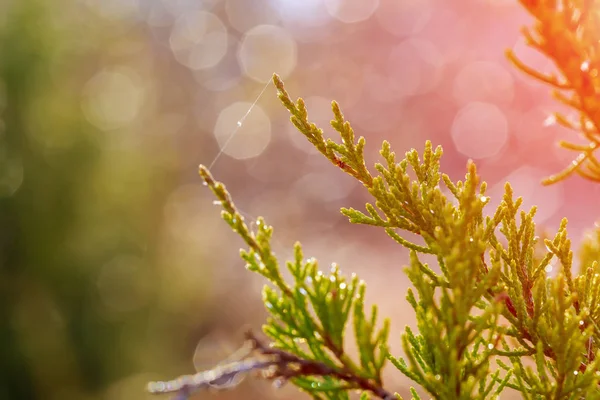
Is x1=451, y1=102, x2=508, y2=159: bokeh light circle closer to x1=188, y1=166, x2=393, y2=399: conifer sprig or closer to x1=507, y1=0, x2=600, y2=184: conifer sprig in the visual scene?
x1=507, y1=0, x2=600, y2=184: conifer sprig

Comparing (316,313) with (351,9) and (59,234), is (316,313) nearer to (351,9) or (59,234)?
(59,234)

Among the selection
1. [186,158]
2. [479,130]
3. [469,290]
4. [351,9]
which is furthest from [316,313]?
[351,9]

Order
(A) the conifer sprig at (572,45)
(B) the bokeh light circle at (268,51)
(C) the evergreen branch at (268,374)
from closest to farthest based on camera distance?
1. (C) the evergreen branch at (268,374)
2. (A) the conifer sprig at (572,45)
3. (B) the bokeh light circle at (268,51)

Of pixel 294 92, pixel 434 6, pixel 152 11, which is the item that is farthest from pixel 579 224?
pixel 152 11

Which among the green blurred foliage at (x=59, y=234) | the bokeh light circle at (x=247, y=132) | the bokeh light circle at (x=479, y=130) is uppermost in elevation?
the bokeh light circle at (x=247, y=132)

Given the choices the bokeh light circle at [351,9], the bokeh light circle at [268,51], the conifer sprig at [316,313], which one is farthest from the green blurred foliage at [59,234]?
the bokeh light circle at [351,9]

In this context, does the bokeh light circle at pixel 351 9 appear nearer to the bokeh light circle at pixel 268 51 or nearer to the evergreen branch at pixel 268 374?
the bokeh light circle at pixel 268 51

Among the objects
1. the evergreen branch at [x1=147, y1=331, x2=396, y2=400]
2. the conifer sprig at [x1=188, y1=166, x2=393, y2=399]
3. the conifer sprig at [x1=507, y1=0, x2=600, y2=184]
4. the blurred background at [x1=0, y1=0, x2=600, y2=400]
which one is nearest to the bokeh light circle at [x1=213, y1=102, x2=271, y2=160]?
the blurred background at [x1=0, y1=0, x2=600, y2=400]

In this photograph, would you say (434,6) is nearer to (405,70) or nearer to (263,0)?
(405,70)
